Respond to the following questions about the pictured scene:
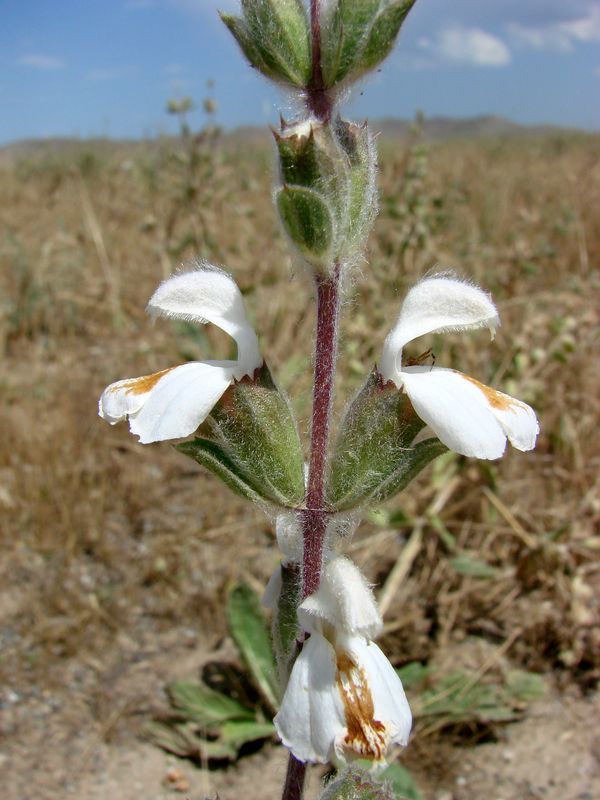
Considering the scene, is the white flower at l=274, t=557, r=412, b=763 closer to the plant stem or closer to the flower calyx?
the flower calyx

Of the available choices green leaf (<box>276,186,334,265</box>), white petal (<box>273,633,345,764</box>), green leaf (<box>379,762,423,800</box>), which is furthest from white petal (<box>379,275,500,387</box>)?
Answer: green leaf (<box>379,762,423,800</box>)

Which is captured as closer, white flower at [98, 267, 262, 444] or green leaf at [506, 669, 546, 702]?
white flower at [98, 267, 262, 444]

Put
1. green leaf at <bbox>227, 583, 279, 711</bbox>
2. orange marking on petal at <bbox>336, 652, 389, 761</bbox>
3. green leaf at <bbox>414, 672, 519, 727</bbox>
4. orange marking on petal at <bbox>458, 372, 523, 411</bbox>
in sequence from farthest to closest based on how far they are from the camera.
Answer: green leaf at <bbox>227, 583, 279, 711</bbox> < green leaf at <bbox>414, 672, 519, 727</bbox> < orange marking on petal at <bbox>458, 372, 523, 411</bbox> < orange marking on petal at <bbox>336, 652, 389, 761</bbox>

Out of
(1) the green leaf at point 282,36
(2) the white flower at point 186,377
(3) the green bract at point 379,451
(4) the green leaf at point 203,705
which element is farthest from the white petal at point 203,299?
(4) the green leaf at point 203,705

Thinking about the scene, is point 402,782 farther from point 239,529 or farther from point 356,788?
point 239,529

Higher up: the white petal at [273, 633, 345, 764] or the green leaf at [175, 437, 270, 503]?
the green leaf at [175, 437, 270, 503]

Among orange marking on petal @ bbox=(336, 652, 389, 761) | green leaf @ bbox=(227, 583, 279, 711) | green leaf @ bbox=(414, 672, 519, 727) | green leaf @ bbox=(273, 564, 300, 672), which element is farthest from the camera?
green leaf @ bbox=(227, 583, 279, 711)

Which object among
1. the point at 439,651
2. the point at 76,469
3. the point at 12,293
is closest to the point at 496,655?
the point at 439,651
